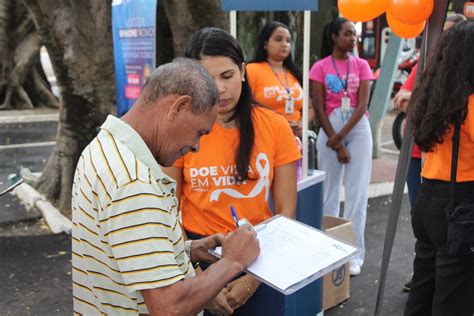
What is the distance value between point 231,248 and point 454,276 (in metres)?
1.49

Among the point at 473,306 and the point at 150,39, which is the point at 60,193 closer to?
the point at 150,39

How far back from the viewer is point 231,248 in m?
1.71

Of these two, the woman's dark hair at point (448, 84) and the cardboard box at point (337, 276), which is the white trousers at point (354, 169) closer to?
the cardboard box at point (337, 276)

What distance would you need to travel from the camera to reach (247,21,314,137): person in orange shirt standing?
14.9 ft

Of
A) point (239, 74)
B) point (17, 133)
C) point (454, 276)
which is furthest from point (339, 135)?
point (17, 133)

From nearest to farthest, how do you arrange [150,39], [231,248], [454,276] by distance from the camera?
[231,248]
[454,276]
[150,39]

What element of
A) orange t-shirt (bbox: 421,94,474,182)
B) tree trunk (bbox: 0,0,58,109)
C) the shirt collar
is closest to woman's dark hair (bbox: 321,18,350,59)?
orange t-shirt (bbox: 421,94,474,182)

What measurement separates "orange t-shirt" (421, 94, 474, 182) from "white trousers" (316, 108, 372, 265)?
1883 mm

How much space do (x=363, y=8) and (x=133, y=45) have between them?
182 cm

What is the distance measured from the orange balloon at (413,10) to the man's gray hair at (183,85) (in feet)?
6.09

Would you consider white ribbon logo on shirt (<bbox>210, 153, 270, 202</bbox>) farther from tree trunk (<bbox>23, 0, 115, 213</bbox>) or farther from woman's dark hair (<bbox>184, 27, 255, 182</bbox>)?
tree trunk (<bbox>23, 0, 115, 213</bbox>)

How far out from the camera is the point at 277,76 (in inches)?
183

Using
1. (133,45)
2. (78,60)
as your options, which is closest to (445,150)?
(133,45)

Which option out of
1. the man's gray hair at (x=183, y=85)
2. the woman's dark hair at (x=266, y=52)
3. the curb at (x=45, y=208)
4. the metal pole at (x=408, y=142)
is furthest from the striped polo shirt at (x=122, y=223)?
the curb at (x=45, y=208)
